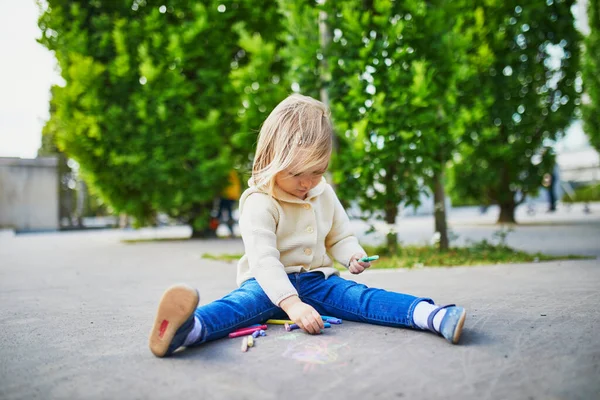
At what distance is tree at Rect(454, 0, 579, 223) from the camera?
1038 centimetres

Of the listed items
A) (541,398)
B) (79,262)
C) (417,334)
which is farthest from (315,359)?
(79,262)

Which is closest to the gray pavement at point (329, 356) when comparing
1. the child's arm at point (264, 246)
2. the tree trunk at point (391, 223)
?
the child's arm at point (264, 246)

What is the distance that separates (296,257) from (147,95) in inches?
319

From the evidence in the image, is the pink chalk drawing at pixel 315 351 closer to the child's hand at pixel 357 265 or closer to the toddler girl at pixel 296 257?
the toddler girl at pixel 296 257

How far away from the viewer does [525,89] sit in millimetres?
10664

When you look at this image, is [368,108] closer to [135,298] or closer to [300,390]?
[135,298]

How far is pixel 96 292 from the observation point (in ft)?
12.6

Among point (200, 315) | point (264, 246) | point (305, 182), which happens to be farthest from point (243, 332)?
point (305, 182)

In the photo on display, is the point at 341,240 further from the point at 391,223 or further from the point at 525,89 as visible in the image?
the point at 525,89

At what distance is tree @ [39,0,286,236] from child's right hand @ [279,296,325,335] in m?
7.81

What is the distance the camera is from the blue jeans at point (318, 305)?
2.21 metres

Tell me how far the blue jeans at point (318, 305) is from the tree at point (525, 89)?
8557 mm

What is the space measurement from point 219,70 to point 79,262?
523 cm

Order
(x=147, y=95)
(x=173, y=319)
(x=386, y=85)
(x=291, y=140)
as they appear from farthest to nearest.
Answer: (x=147, y=95) < (x=386, y=85) < (x=291, y=140) < (x=173, y=319)
